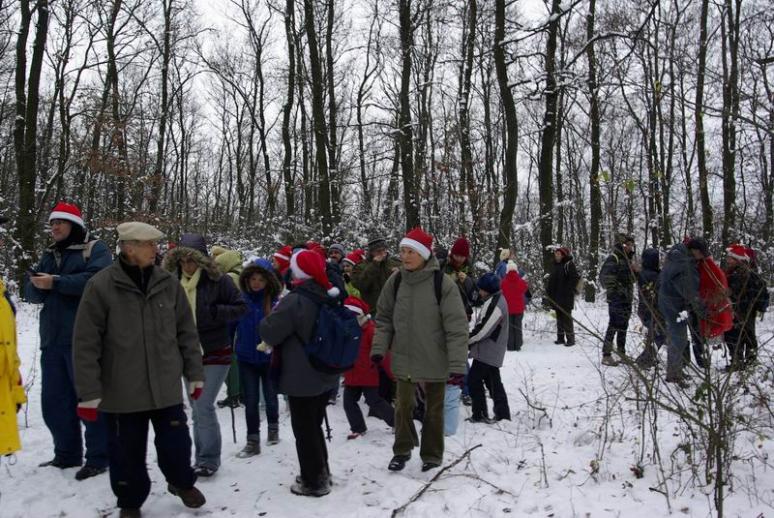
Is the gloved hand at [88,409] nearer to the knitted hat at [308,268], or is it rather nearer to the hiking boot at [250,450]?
the knitted hat at [308,268]

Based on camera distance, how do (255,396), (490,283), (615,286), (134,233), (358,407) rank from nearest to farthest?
(134,233)
(255,396)
(358,407)
(490,283)
(615,286)

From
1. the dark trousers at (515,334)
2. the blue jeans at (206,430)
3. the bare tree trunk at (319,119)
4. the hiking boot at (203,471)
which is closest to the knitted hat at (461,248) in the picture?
the blue jeans at (206,430)

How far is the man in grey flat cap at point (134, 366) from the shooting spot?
3680mm

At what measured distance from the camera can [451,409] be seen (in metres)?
5.68

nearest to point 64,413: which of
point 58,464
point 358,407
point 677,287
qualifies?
point 58,464

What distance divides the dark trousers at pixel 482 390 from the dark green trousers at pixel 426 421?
56.6 inches

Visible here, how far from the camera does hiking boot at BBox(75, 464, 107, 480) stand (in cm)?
450

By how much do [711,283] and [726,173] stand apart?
12053 mm

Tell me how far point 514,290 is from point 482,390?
4.33 m

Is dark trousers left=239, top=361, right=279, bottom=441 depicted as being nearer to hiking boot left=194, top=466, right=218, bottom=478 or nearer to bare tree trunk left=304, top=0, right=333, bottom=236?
hiking boot left=194, top=466, right=218, bottom=478

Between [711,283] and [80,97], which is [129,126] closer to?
[80,97]

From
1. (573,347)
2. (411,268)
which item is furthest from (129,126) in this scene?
(411,268)

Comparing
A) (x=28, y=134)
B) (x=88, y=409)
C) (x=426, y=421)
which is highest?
(x=28, y=134)

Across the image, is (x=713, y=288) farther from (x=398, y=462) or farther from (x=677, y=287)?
(x=398, y=462)
